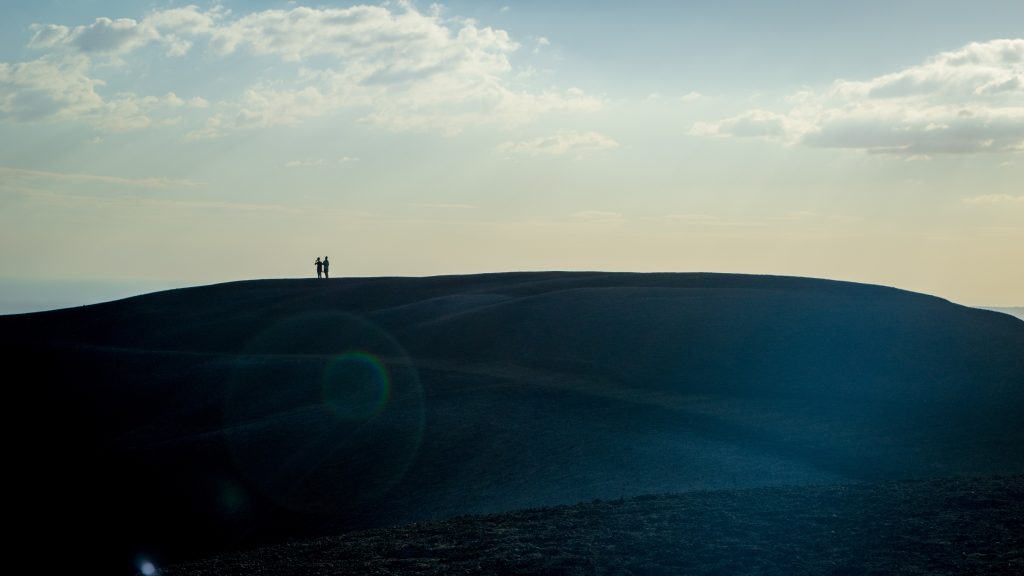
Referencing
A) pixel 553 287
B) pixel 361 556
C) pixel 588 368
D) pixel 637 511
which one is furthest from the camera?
pixel 553 287

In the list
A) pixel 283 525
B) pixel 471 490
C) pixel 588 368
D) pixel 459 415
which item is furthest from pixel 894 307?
pixel 283 525

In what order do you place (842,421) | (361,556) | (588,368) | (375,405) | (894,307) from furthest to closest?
(894,307)
(588,368)
(375,405)
(842,421)
(361,556)

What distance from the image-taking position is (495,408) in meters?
29.0

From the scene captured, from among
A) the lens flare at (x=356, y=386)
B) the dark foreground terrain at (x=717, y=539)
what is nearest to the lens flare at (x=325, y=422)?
the lens flare at (x=356, y=386)

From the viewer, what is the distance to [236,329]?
171 feet

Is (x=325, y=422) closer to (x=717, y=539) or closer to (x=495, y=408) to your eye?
(x=495, y=408)

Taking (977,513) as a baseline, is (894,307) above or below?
above

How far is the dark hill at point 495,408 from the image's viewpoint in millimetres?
22141

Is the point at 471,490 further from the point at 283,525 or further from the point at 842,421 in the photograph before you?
the point at 842,421

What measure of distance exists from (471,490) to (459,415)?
6895 millimetres

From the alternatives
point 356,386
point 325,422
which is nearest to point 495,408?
point 325,422

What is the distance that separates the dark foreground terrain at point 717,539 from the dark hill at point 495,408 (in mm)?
3389

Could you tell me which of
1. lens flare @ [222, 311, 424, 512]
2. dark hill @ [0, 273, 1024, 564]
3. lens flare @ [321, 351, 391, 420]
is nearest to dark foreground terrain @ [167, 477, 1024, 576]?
dark hill @ [0, 273, 1024, 564]

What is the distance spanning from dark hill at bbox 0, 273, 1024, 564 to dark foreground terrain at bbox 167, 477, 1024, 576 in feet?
11.1
